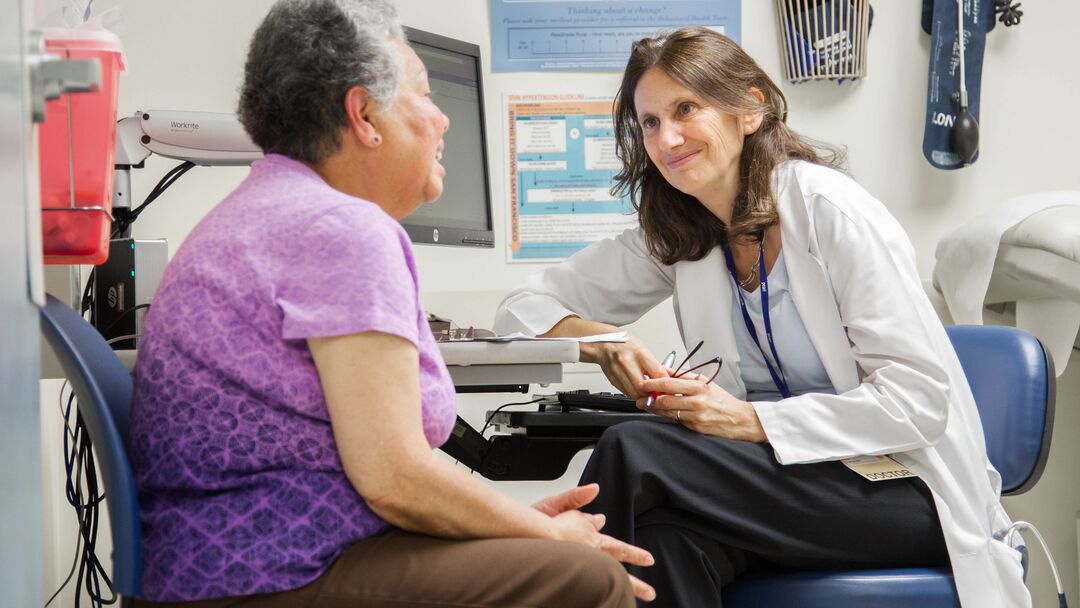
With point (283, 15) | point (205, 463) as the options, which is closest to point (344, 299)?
point (205, 463)

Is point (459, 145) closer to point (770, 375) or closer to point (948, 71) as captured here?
point (770, 375)

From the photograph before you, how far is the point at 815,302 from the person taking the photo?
1570mm

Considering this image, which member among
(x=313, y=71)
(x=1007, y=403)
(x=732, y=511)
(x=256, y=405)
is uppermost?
(x=313, y=71)

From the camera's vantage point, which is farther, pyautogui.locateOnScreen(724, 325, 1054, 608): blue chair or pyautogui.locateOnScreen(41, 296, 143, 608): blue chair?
pyautogui.locateOnScreen(724, 325, 1054, 608): blue chair

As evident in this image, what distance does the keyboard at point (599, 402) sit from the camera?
1780mm

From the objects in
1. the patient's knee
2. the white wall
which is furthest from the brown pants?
the white wall

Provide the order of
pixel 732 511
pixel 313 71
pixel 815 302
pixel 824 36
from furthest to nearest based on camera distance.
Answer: pixel 824 36
pixel 815 302
pixel 732 511
pixel 313 71

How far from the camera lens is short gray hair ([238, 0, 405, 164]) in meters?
1.07

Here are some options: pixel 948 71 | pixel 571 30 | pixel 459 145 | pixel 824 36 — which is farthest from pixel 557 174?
pixel 948 71

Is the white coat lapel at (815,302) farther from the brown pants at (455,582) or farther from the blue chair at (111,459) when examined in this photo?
the blue chair at (111,459)

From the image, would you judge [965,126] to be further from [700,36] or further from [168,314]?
[168,314]

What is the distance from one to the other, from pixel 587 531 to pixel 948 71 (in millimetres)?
1875

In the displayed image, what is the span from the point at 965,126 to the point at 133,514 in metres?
2.18

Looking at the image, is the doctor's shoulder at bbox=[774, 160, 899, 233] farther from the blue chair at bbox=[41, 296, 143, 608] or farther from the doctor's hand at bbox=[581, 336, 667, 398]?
the blue chair at bbox=[41, 296, 143, 608]
